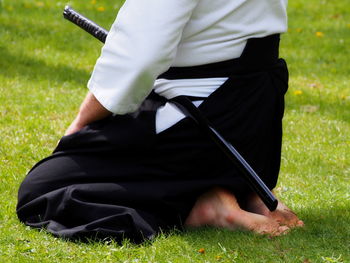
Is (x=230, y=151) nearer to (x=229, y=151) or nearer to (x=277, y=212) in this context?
(x=229, y=151)

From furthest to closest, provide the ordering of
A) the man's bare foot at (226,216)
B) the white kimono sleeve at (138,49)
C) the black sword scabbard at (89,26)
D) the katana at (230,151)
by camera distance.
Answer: the black sword scabbard at (89,26)
the man's bare foot at (226,216)
the katana at (230,151)
the white kimono sleeve at (138,49)

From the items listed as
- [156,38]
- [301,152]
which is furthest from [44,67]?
[156,38]

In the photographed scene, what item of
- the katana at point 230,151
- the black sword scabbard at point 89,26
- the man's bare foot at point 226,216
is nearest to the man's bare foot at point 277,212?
the man's bare foot at point 226,216

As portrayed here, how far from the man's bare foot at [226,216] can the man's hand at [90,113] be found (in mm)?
607

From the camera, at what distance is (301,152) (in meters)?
5.48

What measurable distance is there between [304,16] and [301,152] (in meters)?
5.46

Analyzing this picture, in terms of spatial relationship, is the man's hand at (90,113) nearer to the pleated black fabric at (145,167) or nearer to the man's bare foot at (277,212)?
the pleated black fabric at (145,167)

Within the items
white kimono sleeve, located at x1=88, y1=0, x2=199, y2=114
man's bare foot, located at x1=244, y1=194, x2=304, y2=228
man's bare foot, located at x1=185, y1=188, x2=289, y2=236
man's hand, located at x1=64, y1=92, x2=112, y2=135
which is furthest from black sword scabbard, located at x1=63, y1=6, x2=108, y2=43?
man's bare foot, located at x1=244, y1=194, x2=304, y2=228

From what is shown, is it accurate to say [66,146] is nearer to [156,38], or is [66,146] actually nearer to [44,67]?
[156,38]

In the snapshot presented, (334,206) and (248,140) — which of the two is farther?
(334,206)

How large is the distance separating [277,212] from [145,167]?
673 mm

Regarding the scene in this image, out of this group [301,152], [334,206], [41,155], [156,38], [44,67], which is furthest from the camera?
[44,67]

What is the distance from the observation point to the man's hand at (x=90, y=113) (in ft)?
12.0

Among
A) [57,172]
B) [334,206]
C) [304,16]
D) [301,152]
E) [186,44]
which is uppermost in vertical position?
[186,44]
